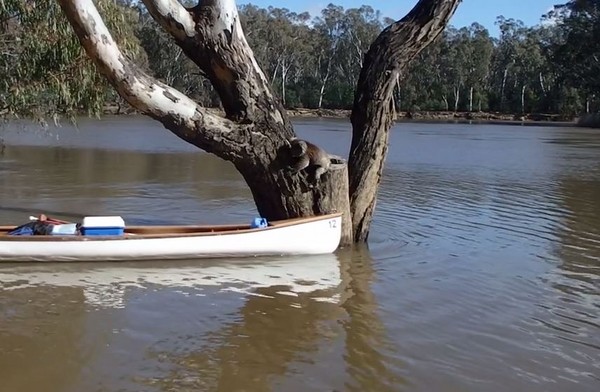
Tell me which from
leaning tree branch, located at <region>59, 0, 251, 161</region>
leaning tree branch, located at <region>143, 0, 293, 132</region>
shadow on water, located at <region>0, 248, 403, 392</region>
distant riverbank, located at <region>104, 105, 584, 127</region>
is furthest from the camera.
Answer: distant riverbank, located at <region>104, 105, 584, 127</region>

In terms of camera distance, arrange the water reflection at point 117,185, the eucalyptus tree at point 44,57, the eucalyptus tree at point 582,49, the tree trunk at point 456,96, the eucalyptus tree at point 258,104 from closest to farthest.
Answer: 1. the eucalyptus tree at point 258,104
2. the eucalyptus tree at point 44,57
3. the water reflection at point 117,185
4. the eucalyptus tree at point 582,49
5. the tree trunk at point 456,96

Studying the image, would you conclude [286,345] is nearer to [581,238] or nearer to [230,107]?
[230,107]

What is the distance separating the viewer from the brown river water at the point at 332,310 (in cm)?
454

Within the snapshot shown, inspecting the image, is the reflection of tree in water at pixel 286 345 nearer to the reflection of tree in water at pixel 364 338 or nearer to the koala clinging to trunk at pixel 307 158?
the reflection of tree in water at pixel 364 338

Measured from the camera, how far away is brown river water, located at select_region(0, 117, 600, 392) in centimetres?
454

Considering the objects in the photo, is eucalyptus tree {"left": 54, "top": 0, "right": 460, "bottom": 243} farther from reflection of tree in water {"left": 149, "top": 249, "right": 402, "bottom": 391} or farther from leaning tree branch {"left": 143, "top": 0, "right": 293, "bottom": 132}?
reflection of tree in water {"left": 149, "top": 249, "right": 402, "bottom": 391}

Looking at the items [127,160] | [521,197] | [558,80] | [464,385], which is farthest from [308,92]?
[464,385]

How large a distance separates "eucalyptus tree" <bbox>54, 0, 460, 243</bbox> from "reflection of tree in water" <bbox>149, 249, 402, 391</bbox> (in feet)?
5.57

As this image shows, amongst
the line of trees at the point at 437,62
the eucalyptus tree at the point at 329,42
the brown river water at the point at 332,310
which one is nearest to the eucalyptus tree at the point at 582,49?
the line of trees at the point at 437,62

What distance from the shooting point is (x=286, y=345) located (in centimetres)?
504

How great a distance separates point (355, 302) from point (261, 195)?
233cm

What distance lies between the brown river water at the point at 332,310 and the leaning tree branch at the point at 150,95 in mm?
1136

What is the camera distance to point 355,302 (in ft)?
20.2

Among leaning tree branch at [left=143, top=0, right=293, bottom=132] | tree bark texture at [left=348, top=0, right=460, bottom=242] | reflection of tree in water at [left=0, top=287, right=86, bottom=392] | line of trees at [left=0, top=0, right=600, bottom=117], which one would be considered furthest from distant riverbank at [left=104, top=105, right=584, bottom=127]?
reflection of tree in water at [left=0, top=287, right=86, bottom=392]
